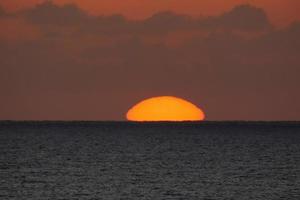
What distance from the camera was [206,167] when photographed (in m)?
97.4

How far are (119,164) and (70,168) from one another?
8.83 meters

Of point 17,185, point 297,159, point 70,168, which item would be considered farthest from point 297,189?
point 297,159

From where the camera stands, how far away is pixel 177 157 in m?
117

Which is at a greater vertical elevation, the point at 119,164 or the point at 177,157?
the point at 177,157

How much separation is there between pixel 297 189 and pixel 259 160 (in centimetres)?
3893

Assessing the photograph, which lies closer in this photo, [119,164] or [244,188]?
[244,188]

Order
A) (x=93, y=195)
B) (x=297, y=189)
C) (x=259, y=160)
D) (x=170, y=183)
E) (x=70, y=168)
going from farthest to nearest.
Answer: (x=259, y=160), (x=70, y=168), (x=170, y=183), (x=297, y=189), (x=93, y=195)

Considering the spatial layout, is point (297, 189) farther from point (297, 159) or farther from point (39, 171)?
point (297, 159)

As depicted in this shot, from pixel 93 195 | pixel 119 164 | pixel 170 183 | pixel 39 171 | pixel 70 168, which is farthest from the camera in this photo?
pixel 119 164

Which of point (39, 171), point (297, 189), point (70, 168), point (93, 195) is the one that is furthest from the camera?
point (70, 168)

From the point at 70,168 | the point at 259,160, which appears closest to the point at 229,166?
the point at 259,160

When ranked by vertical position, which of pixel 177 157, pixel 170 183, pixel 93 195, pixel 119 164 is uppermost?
pixel 177 157

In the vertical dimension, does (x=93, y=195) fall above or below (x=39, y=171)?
below

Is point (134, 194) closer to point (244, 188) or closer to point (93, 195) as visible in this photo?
point (93, 195)
